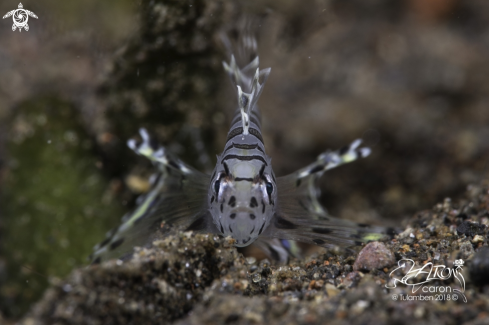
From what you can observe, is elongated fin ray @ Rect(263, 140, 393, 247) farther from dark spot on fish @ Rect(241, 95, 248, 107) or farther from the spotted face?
dark spot on fish @ Rect(241, 95, 248, 107)

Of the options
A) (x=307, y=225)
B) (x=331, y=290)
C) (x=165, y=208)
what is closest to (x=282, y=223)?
(x=307, y=225)

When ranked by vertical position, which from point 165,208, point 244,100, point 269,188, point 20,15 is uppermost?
point 20,15

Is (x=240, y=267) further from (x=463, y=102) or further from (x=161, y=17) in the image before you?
(x=463, y=102)

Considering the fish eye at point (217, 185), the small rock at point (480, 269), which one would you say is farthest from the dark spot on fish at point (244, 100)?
the small rock at point (480, 269)

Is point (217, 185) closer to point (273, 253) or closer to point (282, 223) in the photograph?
point (282, 223)

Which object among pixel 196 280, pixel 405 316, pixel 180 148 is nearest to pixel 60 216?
pixel 180 148

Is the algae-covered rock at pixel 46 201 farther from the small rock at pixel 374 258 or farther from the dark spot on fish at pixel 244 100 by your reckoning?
the small rock at pixel 374 258
